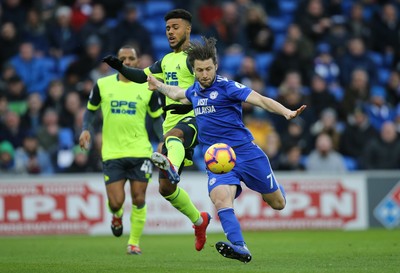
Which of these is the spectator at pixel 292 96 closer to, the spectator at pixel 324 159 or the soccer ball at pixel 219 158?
the spectator at pixel 324 159

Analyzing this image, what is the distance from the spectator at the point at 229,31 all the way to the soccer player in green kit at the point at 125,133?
9344 millimetres

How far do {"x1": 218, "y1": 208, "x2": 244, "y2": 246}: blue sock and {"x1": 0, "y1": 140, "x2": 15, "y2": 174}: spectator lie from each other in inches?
385

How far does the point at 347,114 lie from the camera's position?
21.5 meters

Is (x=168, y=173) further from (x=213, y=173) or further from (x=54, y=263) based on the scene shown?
(x=54, y=263)

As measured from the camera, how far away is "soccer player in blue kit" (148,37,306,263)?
10227 millimetres

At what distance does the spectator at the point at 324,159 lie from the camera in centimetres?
1955

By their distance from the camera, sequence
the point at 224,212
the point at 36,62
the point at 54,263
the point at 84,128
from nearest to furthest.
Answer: the point at 224,212
the point at 54,263
the point at 84,128
the point at 36,62

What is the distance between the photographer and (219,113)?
10.5 m

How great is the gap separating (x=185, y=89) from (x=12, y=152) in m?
8.93

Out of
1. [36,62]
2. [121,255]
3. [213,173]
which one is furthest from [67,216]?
[213,173]

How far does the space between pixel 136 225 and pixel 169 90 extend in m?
2.74

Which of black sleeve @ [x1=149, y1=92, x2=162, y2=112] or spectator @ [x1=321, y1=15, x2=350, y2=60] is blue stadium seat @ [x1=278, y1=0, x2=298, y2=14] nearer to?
spectator @ [x1=321, y1=15, x2=350, y2=60]

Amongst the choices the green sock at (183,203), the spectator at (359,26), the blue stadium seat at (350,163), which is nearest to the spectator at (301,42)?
the spectator at (359,26)

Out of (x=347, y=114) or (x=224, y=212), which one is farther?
(x=347, y=114)
